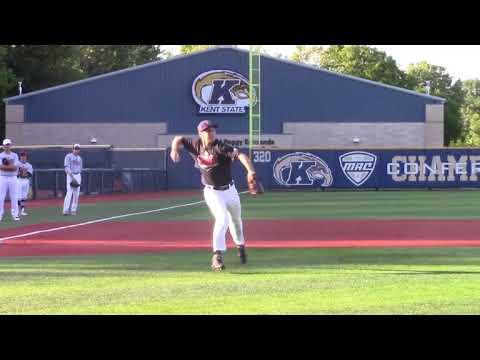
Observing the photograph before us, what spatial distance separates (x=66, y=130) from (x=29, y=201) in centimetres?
1730

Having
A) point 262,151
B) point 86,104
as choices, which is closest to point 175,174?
point 262,151

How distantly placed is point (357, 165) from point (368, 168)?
57 cm

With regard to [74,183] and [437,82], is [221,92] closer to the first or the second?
[74,183]

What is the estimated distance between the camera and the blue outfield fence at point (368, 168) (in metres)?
42.6

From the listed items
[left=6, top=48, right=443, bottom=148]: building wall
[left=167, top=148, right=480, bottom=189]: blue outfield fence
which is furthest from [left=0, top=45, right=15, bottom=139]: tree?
[left=167, top=148, right=480, bottom=189]: blue outfield fence

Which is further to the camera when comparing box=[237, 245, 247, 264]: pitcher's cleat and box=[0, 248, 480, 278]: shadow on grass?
box=[237, 245, 247, 264]: pitcher's cleat

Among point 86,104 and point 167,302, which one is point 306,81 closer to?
point 86,104

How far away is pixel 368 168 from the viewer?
42.8 meters

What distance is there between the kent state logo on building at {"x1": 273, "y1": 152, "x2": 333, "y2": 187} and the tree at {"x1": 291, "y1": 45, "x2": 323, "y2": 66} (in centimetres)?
6076

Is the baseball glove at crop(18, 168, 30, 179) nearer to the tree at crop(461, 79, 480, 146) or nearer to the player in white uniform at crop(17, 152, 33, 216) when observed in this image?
the player in white uniform at crop(17, 152, 33, 216)

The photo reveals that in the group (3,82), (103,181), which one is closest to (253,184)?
(103,181)

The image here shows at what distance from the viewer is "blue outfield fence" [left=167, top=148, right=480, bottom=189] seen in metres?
42.6

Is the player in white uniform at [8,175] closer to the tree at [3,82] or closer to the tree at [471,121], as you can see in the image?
the tree at [3,82]

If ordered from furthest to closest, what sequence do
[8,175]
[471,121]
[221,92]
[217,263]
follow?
[471,121] < [221,92] < [8,175] < [217,263]
